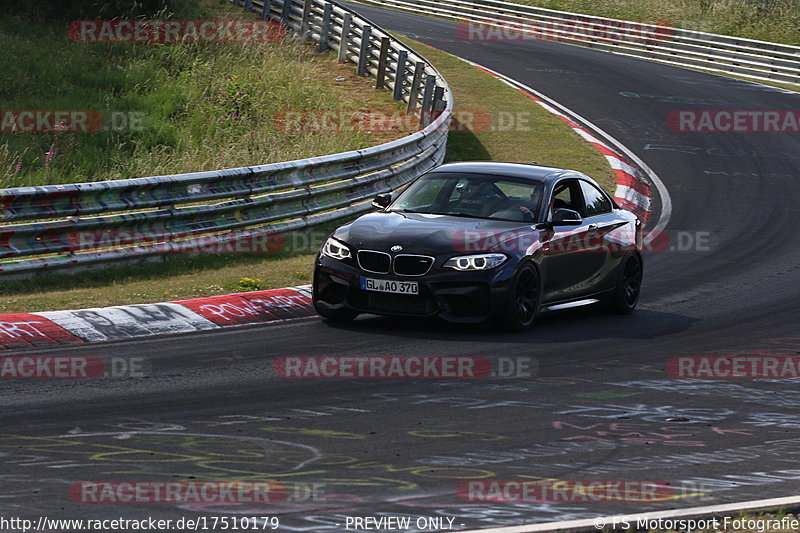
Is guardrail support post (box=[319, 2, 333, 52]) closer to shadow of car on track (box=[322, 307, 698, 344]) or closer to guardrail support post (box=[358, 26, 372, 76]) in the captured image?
guardrail support post (box=[358, 26, 372, 76])

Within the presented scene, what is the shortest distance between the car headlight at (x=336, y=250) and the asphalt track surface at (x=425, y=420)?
66cm

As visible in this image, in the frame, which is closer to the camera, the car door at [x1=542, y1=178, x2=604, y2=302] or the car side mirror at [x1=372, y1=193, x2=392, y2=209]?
the car door at [x1=542, y1=178, x2=604, y2=302]

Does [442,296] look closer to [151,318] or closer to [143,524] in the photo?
[151,318]

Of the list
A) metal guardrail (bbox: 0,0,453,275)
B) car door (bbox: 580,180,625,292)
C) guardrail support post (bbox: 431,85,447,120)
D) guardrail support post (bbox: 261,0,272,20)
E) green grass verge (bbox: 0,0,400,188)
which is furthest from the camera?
guardrail support post (bbox: 261,0,272,20)

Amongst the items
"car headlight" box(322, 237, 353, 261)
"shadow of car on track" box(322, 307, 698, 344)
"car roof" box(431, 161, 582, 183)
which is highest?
"car roof" box(431, 161, 582, 183)

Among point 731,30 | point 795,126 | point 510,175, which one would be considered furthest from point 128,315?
point 731,30

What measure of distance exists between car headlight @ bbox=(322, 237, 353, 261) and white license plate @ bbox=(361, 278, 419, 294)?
35 cm

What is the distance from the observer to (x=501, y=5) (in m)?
45.8

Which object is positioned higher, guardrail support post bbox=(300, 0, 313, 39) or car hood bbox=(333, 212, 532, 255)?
guardrail support post bbox=(300, 0, 313, 39)

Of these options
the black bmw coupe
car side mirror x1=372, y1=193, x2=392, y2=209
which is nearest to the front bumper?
the black bmw coupe

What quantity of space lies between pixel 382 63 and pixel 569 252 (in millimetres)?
14163

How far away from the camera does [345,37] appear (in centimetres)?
2698

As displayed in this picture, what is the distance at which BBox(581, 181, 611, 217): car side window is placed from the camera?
1246 centimetres

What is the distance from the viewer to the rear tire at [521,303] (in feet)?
34.6
